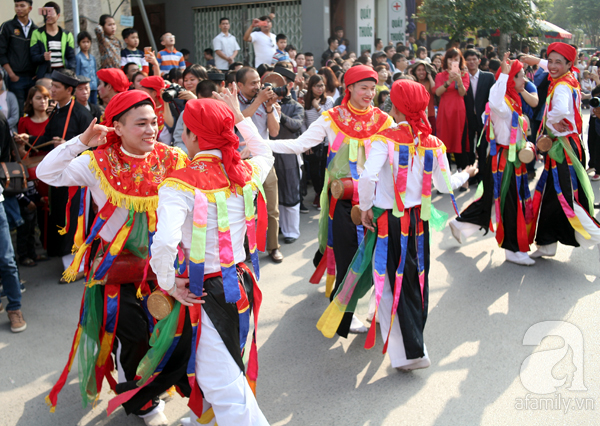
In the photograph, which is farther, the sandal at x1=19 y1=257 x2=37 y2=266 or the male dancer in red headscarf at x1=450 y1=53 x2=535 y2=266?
the sandal at x1=19 y1=257 x2=37 y2=266

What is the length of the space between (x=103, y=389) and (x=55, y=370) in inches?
18.3

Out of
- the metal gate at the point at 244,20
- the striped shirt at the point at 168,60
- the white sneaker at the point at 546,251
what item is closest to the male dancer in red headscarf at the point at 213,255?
the white sneaker at the point at 546,251

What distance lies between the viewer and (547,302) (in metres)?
4.75

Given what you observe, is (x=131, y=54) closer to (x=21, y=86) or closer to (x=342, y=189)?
(x=21, y=86)

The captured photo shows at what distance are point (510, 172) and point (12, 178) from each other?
4.71 m

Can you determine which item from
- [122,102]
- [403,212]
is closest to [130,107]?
[122,102]

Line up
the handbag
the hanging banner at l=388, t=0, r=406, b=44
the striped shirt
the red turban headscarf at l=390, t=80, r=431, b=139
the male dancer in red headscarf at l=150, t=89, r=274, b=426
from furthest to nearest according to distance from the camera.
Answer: the hanging banner at l=388, t=0, r=406, b=44, the striped shirt, the handbag, the red turban headscarf at l=390, t=80, r=431, b=139, the male dancer in red headscarf at l=150, t=89, r=274, b=426

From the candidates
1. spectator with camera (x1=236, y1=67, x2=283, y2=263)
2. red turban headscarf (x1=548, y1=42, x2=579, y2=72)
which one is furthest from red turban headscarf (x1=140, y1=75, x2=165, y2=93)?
red turban headscarf (x1=548, y1=42, x2=579, y2=72)

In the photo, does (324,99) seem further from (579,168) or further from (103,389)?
(103,389)

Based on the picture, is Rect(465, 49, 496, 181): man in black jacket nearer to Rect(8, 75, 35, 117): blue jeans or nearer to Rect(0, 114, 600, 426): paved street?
Rect(0, 114, 600, 426): paved street

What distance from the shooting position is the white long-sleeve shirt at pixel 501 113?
520 cm

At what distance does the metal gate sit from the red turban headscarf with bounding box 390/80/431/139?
38.3ft

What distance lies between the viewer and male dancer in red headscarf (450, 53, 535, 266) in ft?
17.8

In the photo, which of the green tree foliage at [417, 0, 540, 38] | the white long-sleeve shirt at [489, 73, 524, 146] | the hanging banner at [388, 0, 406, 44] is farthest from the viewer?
the hanging banner at [388, 0, 406, 44]
